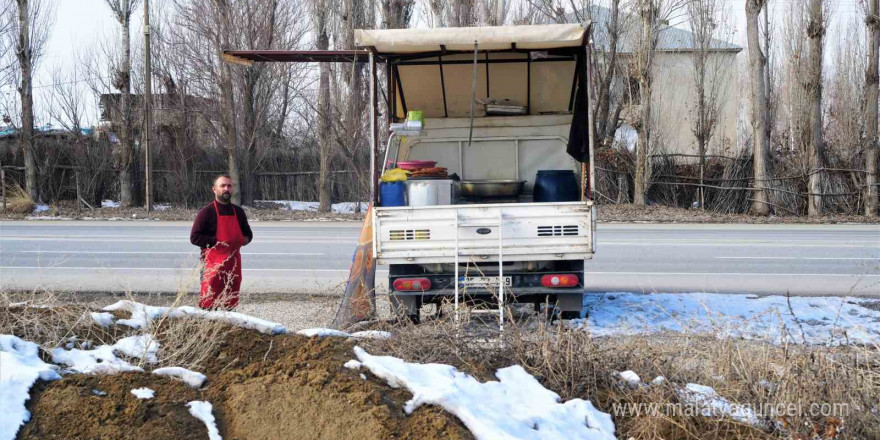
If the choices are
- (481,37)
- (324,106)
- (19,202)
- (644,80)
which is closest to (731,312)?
(481,37)

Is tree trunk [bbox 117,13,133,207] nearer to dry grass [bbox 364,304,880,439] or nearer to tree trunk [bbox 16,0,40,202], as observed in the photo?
tree trunk [bbox 16,0,40,202]

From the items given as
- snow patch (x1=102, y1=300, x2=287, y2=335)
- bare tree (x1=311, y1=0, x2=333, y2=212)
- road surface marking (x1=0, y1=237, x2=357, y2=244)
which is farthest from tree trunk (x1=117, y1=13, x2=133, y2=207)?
snow patch (x1=102, y1=300, x2=287, y2=335)

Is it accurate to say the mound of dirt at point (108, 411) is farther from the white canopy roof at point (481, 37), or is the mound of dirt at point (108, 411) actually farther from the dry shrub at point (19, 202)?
the dry shrub at point (19, 202)

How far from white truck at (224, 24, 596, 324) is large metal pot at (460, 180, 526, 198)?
17mm

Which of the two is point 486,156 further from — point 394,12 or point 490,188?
point 394,12

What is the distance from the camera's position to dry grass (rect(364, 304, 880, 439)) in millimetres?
4035

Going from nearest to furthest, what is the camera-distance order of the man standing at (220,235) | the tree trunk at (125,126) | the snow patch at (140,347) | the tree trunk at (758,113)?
1. the snow patch at (140,347)
2. the man standing at (220,235)
3. the tree trunk at (758,113)
4. the tree trunk at (125,126)

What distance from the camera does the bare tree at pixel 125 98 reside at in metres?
28.4

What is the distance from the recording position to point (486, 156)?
10102 mm

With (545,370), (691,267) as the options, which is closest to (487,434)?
(545,370)

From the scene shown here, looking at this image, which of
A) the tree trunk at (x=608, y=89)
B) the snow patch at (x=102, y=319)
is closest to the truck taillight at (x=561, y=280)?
the snow patch at (x=102, y=319)

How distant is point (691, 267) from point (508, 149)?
4544mm

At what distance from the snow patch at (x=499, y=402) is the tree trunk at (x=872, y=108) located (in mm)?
22790

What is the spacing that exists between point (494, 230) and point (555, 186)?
136 centimetres
